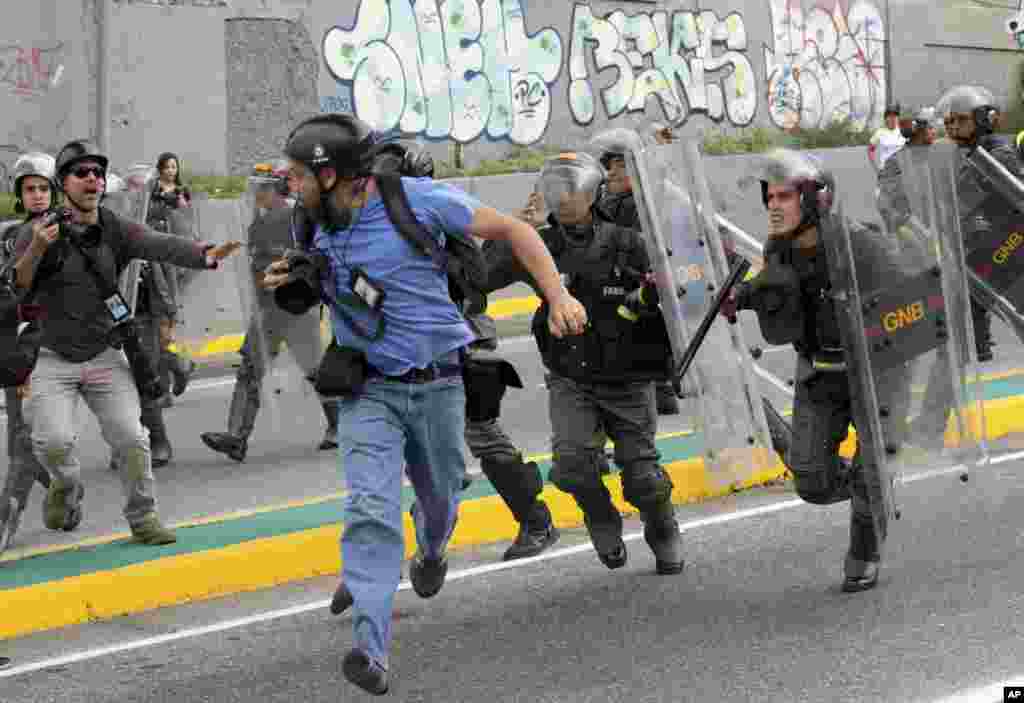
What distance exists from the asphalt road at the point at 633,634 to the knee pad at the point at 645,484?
0.33 m

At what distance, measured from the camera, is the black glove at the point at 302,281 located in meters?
5.82

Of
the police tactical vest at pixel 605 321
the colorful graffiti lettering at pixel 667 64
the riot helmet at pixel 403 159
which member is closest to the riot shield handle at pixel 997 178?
the police tactical vest at pixel 605 321

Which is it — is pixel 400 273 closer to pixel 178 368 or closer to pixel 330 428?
pixel 330 428

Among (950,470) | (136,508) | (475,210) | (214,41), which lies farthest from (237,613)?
(214,41)

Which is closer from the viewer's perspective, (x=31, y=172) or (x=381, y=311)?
(x=381, y=311)

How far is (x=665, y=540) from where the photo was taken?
7.53 metres

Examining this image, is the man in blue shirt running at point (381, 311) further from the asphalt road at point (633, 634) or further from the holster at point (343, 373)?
the asphalt road at point (633, 634)

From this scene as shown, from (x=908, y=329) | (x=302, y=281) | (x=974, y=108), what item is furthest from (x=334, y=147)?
(x=974, y=108)

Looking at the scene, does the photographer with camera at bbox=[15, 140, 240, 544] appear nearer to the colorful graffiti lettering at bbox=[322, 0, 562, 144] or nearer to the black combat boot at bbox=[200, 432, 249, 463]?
the black combat boot at bbox=[200, 432, 249, 463]

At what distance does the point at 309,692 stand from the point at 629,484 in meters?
1.84

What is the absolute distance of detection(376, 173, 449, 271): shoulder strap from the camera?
19.1 ft

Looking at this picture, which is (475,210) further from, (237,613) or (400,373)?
(237,613)

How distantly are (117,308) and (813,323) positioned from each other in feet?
9.76

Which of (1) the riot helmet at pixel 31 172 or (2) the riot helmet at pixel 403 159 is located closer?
(2) the riot helmet at pixel 403 159
